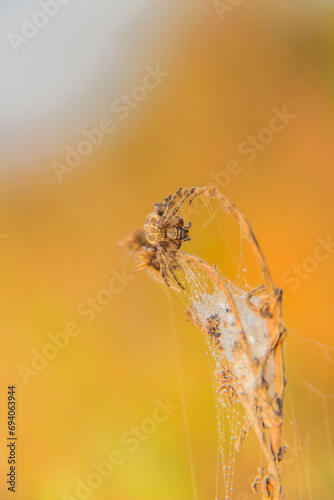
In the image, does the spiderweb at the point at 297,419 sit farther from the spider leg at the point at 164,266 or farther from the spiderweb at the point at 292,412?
the spider leg at the point at 164,266

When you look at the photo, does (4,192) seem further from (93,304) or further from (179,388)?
(179,388)

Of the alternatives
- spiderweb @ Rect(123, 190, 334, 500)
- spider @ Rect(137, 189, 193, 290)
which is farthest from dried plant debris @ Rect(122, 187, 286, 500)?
spiderweb @ Rect(123, 190, 334, 500)

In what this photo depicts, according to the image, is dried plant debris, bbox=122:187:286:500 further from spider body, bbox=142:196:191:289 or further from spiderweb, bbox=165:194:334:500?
spiderweb, bbox=165:194:334:500

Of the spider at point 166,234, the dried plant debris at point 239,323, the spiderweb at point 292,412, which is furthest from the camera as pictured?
the spiderweb at point 292,412

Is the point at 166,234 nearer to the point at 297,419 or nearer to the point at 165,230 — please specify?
the point at 165,230

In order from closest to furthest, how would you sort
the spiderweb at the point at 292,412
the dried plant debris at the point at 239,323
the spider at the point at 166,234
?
the dried plant debris at the point at 239,323, the spider at the point at 166,234, the spiderweb at the point at 292,412

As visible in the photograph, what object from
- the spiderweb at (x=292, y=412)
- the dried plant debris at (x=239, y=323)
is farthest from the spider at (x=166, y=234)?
the spiderweb at (x=292, y=412)
